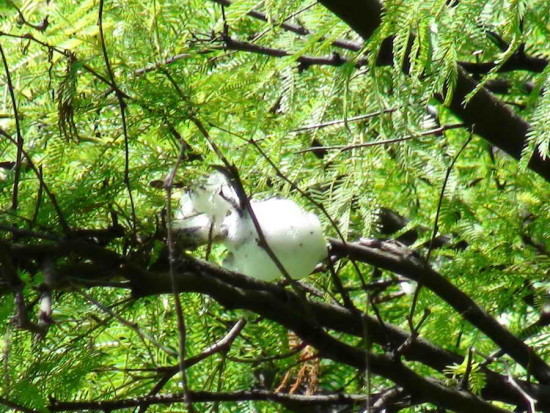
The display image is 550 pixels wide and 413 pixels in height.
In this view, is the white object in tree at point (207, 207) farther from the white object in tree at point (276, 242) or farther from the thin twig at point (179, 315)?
the thin twig at point (179, 315)

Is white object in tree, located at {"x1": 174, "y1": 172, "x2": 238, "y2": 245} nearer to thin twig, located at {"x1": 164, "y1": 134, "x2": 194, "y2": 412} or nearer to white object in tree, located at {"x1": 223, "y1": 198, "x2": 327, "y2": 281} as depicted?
white object in tree, located at {"x1": 223, "y1": 198, "x2": 327, "y2": 281}

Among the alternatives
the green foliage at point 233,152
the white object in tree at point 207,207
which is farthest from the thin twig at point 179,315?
the white object in tree at point 207,207

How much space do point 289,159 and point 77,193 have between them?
0.65m

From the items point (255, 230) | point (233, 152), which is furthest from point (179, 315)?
point (233, 152)

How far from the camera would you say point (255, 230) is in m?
1.64

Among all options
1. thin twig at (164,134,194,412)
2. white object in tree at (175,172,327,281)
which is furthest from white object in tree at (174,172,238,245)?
thin twig at (164,134,194,412)

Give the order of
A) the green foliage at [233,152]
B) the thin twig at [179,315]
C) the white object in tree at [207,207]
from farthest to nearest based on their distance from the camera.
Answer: the white object in tree at [207,207] < the green foliage at [233,152] < the thin twig at [179,315]

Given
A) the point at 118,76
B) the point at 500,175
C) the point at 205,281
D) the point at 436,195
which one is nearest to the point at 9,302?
the point at 205,281

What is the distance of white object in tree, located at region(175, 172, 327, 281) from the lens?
5.40ft

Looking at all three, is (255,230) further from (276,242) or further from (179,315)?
(179,315)

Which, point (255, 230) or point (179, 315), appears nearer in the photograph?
point (179, 315)

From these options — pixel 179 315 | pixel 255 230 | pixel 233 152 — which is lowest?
pixel 179 315

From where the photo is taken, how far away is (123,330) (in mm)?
2082

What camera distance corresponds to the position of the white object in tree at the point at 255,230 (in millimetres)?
1646
